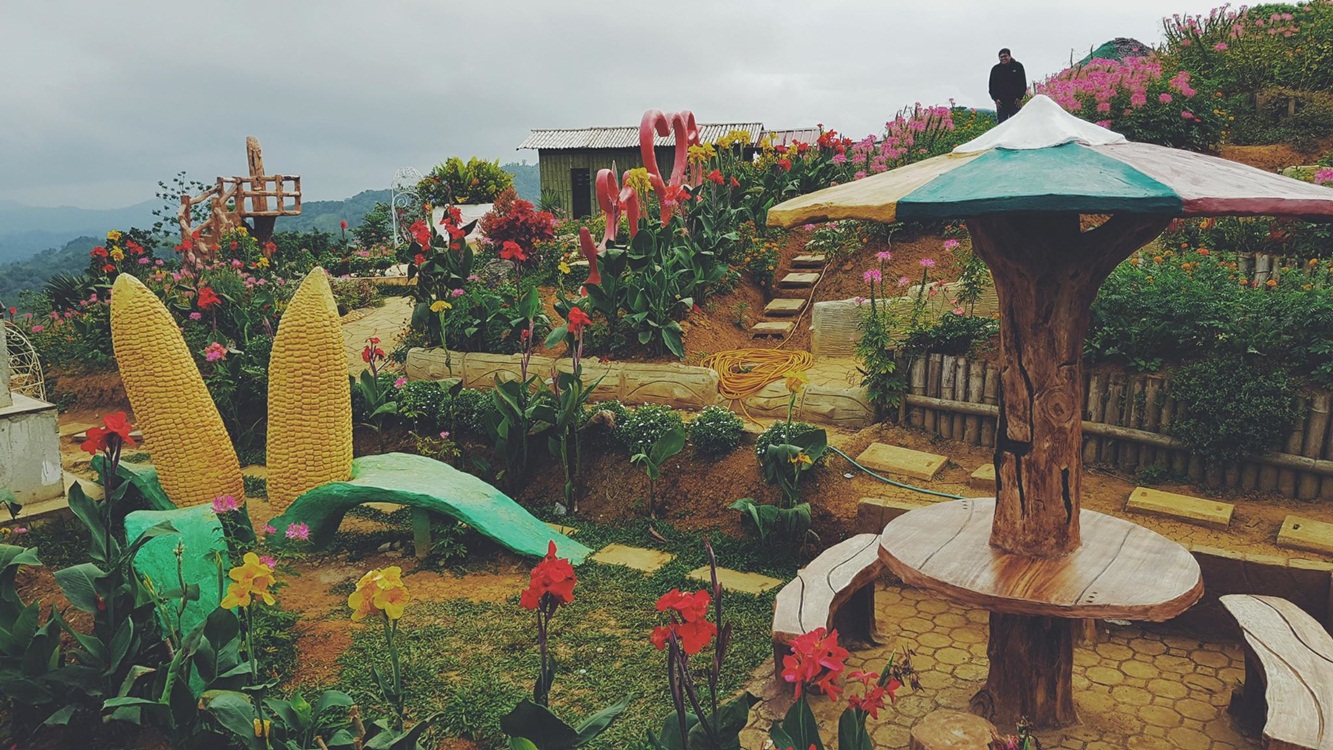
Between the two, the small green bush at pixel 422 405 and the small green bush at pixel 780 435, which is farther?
the small green bush at pixel 422 405

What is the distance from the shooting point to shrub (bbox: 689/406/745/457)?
6285 mm

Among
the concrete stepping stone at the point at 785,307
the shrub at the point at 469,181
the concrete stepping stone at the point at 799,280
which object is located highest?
the shrub at the point at 469,181

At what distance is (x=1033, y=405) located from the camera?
3.37 m

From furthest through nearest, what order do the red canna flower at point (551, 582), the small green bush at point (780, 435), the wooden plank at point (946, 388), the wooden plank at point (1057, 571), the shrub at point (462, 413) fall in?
the shrub at point (462, 413) < the wooden plank at point (946, 388) < the small green bush at point (780, 435) < the wooden plank at point (1057, 571) < the red canna flower at point (551, 582)

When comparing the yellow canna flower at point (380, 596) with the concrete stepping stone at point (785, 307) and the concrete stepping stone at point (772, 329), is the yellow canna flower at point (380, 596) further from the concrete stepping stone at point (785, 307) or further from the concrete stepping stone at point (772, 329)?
the concrete stepping stone at point (785, 307)

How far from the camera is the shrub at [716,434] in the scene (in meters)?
6.29

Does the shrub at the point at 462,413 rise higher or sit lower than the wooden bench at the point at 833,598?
higher

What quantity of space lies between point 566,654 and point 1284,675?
3.04 metres

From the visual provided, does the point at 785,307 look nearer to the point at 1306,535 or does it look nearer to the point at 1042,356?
the point at 1306,535

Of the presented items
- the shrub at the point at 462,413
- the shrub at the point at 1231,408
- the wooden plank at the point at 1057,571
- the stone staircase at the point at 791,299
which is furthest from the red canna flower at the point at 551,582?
the stone staircase at the point at 791,299

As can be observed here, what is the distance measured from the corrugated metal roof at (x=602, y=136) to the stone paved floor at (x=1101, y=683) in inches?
712

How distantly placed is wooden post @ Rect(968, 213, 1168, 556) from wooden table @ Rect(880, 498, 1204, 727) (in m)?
0.15

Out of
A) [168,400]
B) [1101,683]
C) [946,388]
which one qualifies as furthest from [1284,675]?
[168,400]

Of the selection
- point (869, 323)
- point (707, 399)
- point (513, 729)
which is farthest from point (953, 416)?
point (513, 729)
